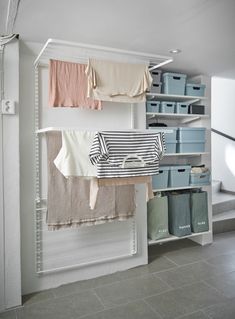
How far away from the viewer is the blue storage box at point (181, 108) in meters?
3.18

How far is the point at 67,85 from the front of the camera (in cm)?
227

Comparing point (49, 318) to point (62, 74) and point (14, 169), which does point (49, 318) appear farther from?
point (62, 74)

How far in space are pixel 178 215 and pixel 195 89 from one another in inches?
58.1

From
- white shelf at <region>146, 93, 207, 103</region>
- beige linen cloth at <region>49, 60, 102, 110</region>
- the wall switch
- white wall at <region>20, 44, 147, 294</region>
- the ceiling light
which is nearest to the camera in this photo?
the wall switch

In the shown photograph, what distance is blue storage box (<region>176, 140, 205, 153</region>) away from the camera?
3113 mm

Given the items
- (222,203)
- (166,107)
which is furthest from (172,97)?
(222,203)

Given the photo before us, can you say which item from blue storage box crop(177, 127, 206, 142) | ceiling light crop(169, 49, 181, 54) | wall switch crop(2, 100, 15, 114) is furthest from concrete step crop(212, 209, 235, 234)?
wall switch crop(2, 100, 15, 114)

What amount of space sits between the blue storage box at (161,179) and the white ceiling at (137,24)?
3.94ft

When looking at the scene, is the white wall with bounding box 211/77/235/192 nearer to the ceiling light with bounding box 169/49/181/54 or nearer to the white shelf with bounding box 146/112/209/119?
the white shelf with bounding box 146/112/209/119

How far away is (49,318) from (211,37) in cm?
257

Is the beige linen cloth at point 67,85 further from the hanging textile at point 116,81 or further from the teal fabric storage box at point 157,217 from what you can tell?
the teal fabric storage box at point 157,217

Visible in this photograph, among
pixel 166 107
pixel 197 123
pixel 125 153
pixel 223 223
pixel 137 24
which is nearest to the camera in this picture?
pixel 125 153

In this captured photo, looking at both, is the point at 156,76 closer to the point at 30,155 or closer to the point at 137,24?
the point at 137,24

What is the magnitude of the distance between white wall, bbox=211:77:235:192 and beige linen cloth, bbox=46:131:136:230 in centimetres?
278
